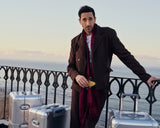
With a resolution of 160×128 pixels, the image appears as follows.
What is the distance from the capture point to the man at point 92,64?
226 centimetres

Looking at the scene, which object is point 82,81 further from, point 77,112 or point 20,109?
point 20,109

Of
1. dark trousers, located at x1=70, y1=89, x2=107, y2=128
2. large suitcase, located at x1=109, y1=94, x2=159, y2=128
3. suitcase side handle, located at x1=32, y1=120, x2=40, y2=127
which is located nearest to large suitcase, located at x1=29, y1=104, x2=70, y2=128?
suitcase side handle, located at x1=32, y1=120, x2=40, y2=127

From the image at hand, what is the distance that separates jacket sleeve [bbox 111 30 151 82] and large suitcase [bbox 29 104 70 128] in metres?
0.98

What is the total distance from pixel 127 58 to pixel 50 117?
115 centimetres

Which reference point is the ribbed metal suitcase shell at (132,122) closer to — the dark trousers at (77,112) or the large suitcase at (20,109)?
the dark trousers at (77,112)

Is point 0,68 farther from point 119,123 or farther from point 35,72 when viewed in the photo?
point 119,123

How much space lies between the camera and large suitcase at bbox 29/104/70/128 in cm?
244

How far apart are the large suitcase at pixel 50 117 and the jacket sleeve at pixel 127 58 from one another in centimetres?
98

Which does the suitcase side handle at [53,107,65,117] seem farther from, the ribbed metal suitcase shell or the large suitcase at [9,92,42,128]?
the ribbed metal suitcase shell

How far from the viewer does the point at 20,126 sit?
2814mm

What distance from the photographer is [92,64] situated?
2.30 m

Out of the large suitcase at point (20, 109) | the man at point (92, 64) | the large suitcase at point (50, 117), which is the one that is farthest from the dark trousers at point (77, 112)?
the large suitcase at point (20, 109)

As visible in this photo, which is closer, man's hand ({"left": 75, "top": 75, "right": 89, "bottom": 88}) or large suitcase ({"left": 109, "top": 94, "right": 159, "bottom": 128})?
large suitcase ({"left": 109, "top": 94, "right": 159, "bottom": 128})

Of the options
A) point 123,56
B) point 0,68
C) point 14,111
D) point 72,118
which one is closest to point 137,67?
point 123,56
